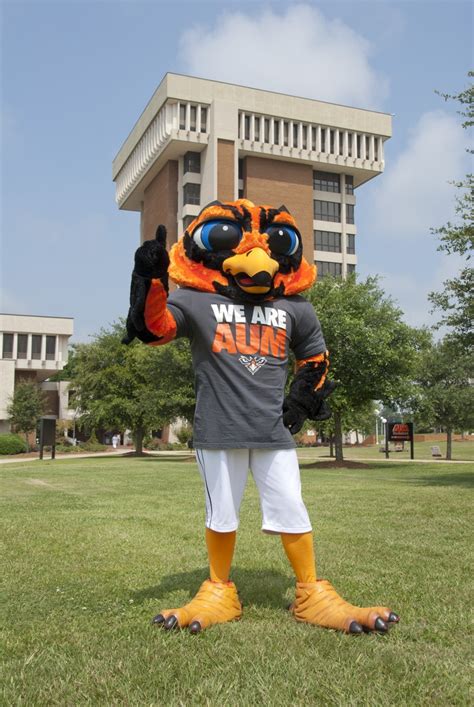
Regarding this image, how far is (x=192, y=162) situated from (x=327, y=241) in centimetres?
1510

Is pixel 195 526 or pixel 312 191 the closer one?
pixel 195 526

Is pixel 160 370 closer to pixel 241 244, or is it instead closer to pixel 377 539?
pixel 377 539

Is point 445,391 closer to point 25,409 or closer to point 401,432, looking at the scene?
point 401,432

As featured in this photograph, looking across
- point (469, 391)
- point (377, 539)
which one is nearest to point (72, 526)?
point (377, 539)

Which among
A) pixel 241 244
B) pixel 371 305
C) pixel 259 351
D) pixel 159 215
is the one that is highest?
pixel 159 215

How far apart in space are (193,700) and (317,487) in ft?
36.5

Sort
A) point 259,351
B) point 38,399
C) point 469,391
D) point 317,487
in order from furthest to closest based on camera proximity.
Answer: point 38,399 < point 469,391 < point 317,487 < point 259,351

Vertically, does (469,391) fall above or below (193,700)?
above

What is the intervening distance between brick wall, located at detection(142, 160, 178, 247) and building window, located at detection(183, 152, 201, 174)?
136 cm

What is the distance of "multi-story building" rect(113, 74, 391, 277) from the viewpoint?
60.3 meters

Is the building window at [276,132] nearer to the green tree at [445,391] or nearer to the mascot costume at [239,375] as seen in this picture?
the green tree at [445,391]

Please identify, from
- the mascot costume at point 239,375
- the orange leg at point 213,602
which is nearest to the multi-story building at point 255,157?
the mascot costume at point 239,375

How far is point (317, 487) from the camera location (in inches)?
537

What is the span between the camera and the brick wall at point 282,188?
64125 mm
